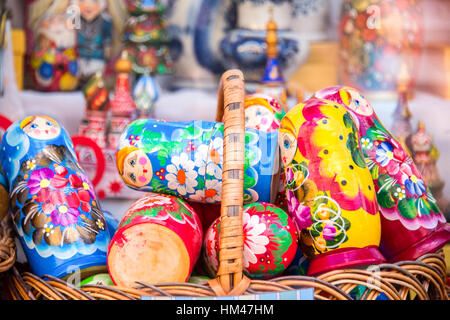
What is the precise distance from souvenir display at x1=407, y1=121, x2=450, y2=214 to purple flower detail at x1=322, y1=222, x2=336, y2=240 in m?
0.82

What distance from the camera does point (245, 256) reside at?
2.61 ft

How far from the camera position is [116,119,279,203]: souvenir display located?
870 mm

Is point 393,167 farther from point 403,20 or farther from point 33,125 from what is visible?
point 403,20

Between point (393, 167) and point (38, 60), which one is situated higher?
point (38, 60)

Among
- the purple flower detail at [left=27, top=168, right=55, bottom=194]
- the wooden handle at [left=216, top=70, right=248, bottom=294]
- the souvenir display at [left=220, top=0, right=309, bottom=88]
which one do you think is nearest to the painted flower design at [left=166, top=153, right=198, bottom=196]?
the wooden handle at [left=216, top=70, right=248, bottom=294]

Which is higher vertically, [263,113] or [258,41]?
[258,41]

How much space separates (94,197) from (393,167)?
594 millimetres

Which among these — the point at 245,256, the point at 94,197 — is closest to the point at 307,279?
the point at 245,256

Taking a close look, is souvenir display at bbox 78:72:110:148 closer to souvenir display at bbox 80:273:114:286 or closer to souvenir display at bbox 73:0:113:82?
souvenir display at bbox 73:0:113:82

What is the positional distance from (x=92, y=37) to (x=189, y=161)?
1.14m

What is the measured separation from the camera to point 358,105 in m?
0.95

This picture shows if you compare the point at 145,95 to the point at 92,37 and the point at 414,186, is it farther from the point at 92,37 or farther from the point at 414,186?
the point at 414,186

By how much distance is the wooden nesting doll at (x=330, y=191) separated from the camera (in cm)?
78

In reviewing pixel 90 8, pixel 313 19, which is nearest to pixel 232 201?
Answer: pixel 313 19
